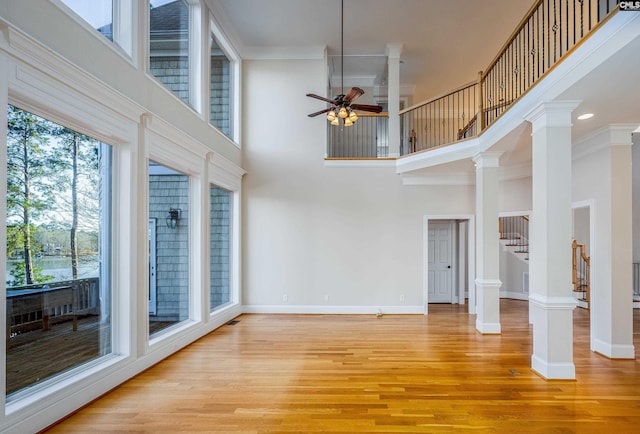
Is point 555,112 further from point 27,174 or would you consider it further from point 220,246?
point 220,246

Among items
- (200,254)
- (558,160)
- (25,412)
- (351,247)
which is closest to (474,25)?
(558,160)

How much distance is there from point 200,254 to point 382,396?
11.2 feet

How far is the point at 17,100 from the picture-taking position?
8.86ft

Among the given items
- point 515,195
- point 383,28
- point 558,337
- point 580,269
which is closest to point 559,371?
point 558,337

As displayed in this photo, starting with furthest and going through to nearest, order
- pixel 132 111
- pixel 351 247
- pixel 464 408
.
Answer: pixel 351 247 < pixel 132 111 < pixel 464 408

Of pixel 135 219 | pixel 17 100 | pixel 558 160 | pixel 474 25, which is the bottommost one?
pixel 135 219

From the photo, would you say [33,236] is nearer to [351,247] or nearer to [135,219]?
[135,219]

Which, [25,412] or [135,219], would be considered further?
[135,219]

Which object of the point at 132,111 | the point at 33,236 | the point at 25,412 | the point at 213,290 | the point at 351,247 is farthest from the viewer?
the point at 351,247

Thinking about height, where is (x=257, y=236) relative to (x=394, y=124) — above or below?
below

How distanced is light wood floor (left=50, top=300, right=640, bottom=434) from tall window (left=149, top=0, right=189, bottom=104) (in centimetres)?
371

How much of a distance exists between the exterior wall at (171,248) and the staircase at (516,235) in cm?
785

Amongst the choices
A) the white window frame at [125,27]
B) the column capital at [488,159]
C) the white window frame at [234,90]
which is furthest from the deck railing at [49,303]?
the column capital at [488,159]

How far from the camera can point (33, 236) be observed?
9.57 feet
